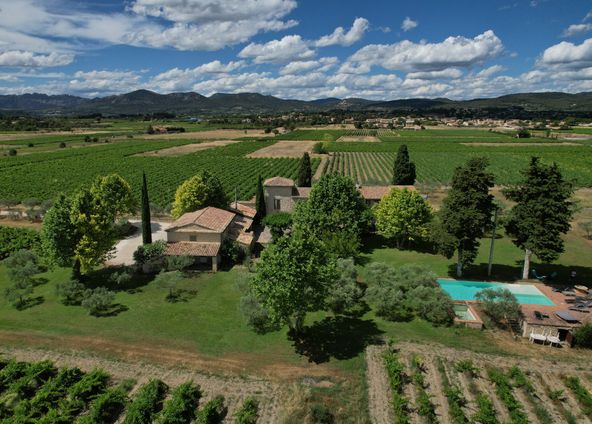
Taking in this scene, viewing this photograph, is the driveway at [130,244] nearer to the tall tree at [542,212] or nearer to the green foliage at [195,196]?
the green foliage at [195,196]

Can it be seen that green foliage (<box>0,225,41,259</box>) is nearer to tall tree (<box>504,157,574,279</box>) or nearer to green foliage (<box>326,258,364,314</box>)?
green foliage (<box>326,258,364,314</box>)

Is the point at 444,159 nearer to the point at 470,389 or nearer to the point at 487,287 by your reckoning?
the point at 487,287

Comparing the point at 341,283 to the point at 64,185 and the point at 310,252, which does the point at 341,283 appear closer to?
the point at 310,252

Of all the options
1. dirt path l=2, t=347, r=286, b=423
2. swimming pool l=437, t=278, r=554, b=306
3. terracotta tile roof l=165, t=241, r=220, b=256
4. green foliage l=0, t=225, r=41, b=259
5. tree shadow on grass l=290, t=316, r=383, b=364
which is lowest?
dirt path l=2, t=347, r=286, b=423

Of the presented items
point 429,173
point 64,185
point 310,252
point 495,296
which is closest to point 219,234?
point 310,252

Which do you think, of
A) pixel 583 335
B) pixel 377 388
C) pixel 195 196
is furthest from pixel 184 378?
pixel 195 196

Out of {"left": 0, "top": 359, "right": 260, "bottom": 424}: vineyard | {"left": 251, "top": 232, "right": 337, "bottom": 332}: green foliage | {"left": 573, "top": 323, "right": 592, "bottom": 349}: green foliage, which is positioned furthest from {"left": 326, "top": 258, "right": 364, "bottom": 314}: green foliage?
{"left": 573, "top": 323, "right": 592, "bottom": 349}: green foliage
